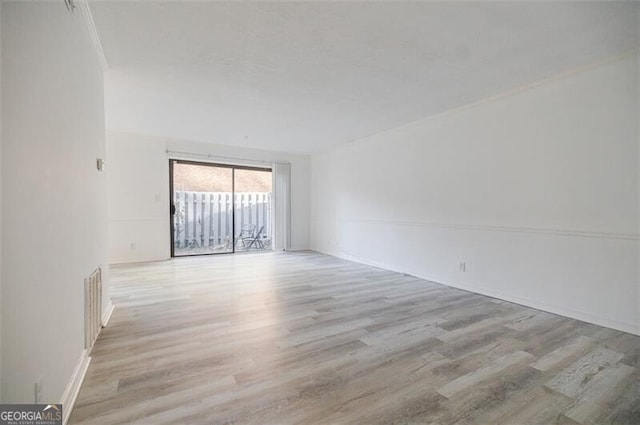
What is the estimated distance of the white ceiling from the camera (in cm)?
196

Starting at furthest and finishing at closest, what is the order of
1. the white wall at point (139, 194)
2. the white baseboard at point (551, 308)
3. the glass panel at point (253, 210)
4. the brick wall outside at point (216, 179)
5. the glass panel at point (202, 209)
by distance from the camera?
the glass panel at point (253, 210) → the brick wall outside at point (216, 179) → the glass panel at point (202, 209) → the white wall at point (139, 194) → the white baseboard at point (551, 308)

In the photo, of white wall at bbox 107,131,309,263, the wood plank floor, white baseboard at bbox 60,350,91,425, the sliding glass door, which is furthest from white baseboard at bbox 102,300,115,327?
the sliding glass door

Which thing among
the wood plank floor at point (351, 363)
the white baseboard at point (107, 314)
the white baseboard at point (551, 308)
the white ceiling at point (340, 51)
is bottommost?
the wood plank floor at point (351, 363)

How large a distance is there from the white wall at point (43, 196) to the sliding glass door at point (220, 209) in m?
4.49

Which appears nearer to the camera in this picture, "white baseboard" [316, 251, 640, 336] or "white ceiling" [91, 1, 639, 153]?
"white ceiling" [91, 1, 639, 153]

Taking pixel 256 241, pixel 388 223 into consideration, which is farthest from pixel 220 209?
pixel 388 223

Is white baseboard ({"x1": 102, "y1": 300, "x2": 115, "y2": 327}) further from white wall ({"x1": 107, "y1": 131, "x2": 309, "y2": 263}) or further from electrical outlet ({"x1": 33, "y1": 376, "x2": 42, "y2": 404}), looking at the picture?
white wall ({"x1": 107, "y1": 131, "x2": 309, "y2": 263})

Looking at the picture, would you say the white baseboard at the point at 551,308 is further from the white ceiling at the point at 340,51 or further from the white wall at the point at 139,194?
the white wall at the point at 139,194

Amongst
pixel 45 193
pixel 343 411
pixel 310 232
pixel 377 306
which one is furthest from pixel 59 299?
pixel 310 232

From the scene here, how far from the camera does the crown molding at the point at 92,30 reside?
1.89m

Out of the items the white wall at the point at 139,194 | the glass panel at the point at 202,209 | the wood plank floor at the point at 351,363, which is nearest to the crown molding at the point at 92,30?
the wood plank floor at the point at 351,363

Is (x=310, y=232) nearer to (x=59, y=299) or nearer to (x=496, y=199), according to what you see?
(x=496, y=199)

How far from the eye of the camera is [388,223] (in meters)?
4.94

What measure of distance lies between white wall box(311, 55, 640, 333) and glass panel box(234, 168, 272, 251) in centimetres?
354
